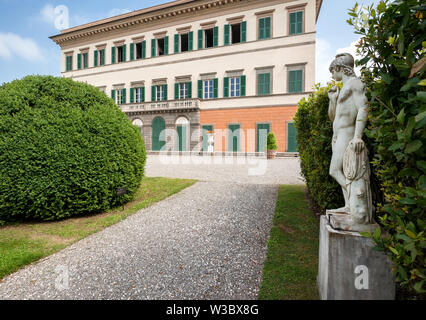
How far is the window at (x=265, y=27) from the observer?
17578mm

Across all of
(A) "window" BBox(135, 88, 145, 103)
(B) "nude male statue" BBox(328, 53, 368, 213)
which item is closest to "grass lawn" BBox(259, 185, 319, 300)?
(B) "nude male statue" BBox(328, 53, 368, 213)

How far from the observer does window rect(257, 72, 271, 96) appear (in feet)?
58.4

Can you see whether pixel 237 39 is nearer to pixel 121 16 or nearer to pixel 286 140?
pixel 286 140

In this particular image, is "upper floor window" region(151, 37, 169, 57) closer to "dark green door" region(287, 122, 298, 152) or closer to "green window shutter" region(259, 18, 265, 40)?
"green window shutter" region(259, 18, 265, 40)

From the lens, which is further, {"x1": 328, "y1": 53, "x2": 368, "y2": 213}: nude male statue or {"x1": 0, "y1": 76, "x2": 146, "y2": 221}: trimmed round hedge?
{"x1": 0, "y1": 76, "x2": 146, "y2": 221}: trimmed round hedge

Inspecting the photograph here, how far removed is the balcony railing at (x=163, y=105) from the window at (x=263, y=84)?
5.52 meters

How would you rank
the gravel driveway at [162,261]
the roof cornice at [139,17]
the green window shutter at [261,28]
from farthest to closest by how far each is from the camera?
the roof cornice at [139,17]
the green window shutter at [261,28]
the gravel driveway at [162,261]

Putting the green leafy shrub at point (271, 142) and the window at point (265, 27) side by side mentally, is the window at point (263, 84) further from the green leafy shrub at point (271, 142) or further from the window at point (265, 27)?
the green leafy shrub at point (271, 142)

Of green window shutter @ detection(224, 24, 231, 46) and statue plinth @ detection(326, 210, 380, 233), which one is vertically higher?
green window shutter @ detection(224, 24, 231, 46)

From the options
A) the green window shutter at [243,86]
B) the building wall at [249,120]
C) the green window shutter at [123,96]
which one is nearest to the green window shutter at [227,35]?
the green window shutter at [243,86]

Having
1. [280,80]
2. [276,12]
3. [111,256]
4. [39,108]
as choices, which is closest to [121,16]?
[276,12]

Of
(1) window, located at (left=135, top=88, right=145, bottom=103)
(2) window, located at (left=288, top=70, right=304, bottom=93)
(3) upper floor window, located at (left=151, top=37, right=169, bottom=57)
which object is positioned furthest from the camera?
(1) window, located at (left=135, top=88, right=145, bottom=103)

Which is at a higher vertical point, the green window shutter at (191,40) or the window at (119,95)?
the green window shutter at (191,40)

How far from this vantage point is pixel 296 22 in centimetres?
1677
